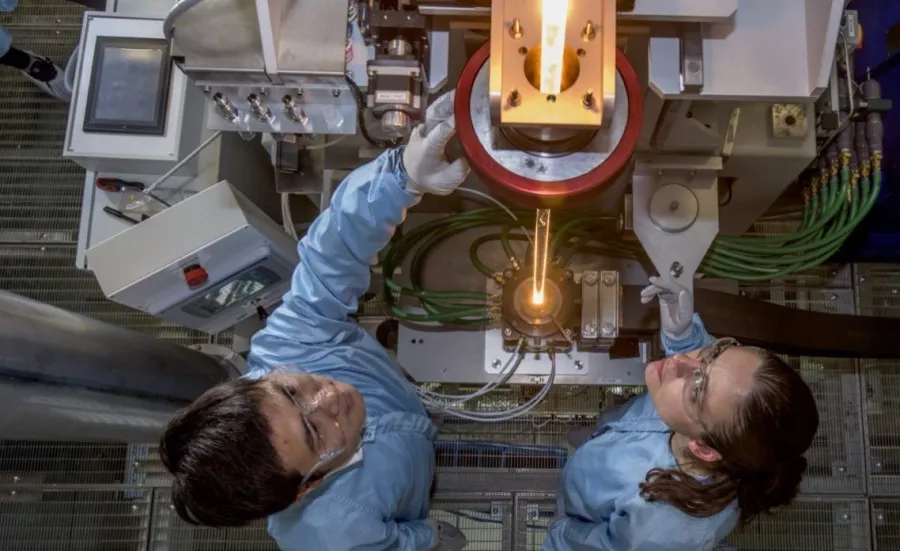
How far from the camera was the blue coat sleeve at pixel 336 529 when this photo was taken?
136cm

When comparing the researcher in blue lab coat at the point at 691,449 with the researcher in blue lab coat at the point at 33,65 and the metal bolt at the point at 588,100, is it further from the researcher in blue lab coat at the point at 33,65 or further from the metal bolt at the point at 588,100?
the researcher in blue lab coat at the point at 33,65

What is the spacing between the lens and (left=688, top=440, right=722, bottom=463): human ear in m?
1.31

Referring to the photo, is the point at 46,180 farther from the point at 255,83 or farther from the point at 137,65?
the point at 255,83

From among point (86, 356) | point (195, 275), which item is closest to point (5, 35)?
point (195, 275)

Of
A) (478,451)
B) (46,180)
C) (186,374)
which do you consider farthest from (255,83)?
(46,180)

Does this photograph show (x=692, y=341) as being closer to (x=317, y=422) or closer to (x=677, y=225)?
(x=677, y=225)

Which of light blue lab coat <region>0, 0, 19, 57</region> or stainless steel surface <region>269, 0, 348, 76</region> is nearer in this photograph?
stainless steel surface <region>269, 0, 348, 76</region>

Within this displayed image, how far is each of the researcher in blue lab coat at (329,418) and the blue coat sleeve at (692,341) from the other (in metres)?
0.58

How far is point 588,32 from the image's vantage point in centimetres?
91

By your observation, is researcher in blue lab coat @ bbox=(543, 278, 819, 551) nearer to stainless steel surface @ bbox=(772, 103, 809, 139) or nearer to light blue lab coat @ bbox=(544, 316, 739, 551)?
light blue lab coat @ bbox=(544, 316, 739, 551)

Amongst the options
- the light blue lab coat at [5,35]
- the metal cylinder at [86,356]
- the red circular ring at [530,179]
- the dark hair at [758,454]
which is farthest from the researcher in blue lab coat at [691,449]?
the light blue lab coat at [5,35]

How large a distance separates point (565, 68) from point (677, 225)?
726 millimetres

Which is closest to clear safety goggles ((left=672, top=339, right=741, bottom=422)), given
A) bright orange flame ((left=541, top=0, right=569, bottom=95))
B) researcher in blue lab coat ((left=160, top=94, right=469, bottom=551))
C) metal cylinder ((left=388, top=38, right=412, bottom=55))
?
researcher in blue lab coat ((left=160, top=94, right=469, bottom=551))

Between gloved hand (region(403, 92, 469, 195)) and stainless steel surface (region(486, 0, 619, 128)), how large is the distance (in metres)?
0.21
